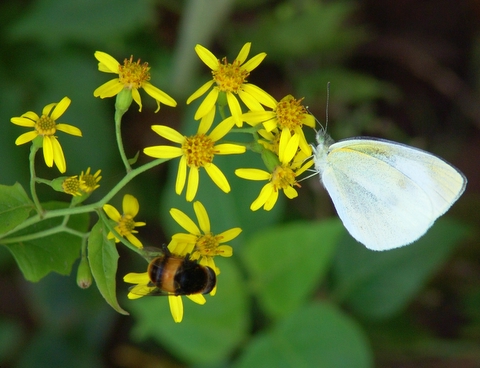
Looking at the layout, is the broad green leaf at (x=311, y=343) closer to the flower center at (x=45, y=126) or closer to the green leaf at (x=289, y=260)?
the green leaf at (x=289, y=260)

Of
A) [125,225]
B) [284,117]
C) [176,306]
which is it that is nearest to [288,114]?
[284,117]

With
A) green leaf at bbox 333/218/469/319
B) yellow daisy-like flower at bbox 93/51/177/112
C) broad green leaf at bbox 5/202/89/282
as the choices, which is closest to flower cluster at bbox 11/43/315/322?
yellow daisy-like flower at bbox 93/51/177/112

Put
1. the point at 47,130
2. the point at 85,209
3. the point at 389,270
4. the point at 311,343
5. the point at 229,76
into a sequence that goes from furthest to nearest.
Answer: the point at 389,270 → the point at 311,343 → the point at 229,76 → the point at 47,130 → the point at 85,209

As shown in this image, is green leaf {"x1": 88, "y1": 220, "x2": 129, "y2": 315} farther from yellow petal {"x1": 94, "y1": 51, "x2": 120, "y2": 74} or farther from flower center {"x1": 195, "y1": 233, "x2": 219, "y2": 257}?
yellow petal {"x1": 94, "y1": 51, "x2": 120, "y2": 74}

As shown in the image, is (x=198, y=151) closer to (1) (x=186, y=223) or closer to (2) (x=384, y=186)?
(1) (x=186, y=223)

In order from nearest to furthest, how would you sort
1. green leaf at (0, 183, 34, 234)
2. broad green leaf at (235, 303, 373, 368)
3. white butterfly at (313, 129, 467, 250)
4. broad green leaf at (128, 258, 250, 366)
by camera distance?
green leaf at (0, 183, 34, 234) → white butterfly at (313, 129, 467, 250) → broad green leaf at (235, 303, 373, 368) → broad green leaf at (128, 258, 250, 366)

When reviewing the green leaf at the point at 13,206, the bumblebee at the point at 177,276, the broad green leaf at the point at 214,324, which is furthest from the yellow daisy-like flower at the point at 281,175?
the broad green leaf at the point at 214,324
